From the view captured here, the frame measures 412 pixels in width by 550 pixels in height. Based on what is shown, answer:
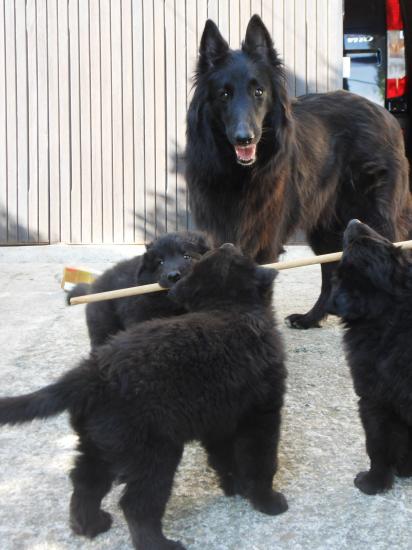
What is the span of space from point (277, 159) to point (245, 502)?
2.23 m

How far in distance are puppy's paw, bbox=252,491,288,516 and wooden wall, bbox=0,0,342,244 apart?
5.22m

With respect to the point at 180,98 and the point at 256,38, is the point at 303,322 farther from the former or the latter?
the point at 180,98

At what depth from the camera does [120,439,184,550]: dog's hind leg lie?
79.5 inches

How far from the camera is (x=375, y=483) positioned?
2.44 meters

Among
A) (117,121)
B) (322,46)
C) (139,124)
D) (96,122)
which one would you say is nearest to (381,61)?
(322,46)

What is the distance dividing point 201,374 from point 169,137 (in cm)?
543

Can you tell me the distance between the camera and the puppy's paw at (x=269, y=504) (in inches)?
91.4

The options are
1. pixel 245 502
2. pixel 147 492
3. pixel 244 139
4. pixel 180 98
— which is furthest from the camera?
pixel 180 98

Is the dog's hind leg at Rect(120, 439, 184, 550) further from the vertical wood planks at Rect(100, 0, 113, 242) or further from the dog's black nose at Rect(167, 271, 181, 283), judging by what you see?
the vertical wood planks at Rect(100, 0, 113, 242)

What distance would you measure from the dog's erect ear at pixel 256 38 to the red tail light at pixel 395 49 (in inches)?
150

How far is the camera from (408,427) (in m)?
2.45

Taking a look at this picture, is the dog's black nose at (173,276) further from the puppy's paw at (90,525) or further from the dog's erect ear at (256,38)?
the dog's erect ear at (256,38)

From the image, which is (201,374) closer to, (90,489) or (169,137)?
(90,489)

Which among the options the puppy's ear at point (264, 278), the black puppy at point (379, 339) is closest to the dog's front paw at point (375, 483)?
the black puppy at point (379, 339)
